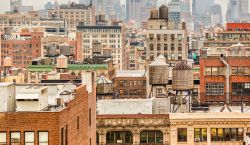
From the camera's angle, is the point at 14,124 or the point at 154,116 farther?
the point at 154,116

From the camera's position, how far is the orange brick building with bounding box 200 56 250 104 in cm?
9431

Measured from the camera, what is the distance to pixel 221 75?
9450 cm

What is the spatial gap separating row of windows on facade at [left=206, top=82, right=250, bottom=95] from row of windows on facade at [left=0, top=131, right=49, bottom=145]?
185 feet

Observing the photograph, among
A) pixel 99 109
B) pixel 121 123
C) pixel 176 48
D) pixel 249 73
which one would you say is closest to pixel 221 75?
pixel 249 73

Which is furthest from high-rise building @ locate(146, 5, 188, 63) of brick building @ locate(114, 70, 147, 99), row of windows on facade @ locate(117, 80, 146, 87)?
row of windows on facade @ locate(117, 80, 146, 87)

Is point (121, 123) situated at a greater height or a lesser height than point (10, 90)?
lesser

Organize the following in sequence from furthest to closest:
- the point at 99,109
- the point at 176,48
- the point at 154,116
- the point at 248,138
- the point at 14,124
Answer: the point at 176,48
the point at 99,109
the point at 154,116
the point at 248,138
the point at 14,124

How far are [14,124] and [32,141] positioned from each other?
1.10 meters

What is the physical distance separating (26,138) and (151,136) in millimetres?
25540

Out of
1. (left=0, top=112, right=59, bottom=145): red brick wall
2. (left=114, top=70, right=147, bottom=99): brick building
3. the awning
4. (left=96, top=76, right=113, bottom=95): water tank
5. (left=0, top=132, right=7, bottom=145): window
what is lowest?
(left=114, top=70, right=147, bottom=99): brick building

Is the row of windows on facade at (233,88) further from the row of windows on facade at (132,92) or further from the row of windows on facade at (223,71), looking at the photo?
the row of windows on facade at (132,92)

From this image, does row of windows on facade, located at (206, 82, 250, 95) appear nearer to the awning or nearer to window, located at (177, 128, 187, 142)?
window, located at (177, 128, 187, 142)

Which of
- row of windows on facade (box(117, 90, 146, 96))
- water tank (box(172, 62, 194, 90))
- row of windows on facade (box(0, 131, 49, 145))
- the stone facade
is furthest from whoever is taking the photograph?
row of windows on facade (box(117, 90, 146, 96))

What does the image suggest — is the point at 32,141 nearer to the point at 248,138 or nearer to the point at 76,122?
the point at 76,122
